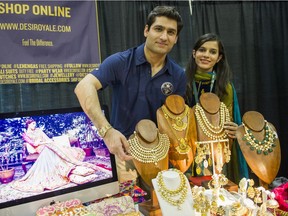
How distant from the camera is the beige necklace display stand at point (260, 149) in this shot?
999mm

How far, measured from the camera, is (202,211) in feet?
2.66

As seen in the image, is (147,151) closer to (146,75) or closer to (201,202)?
(201,202)

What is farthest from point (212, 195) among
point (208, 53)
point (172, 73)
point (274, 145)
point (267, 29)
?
point (267, 29)

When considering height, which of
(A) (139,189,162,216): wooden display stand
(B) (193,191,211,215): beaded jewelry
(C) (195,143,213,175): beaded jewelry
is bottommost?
(A) (139,189,162,216): wooden display stand

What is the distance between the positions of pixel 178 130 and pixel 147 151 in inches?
6.6

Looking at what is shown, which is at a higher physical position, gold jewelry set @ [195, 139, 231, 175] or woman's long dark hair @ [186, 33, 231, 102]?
woman's long dark hair @ [186, 33, 231, 102]

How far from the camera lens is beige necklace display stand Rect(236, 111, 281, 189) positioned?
100cm

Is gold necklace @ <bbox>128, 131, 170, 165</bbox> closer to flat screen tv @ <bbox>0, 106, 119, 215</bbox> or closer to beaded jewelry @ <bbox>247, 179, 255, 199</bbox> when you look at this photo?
flat screen tv @ <bbox>0, 106, 119, 215</bbox>

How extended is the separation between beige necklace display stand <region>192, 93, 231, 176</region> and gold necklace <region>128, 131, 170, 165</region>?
0.14m

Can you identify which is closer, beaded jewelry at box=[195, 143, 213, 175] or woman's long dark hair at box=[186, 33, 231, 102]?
beaded jewelry at box=[195, 143, 213, 175]

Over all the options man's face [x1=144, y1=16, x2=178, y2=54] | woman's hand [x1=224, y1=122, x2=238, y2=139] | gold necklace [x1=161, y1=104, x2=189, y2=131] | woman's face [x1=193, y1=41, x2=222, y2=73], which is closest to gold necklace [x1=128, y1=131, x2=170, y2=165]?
gold necklace [x1=161, y1=104, x2=189, y2=131]

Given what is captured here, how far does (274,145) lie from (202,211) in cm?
41

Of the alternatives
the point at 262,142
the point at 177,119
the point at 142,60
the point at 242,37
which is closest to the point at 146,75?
A: the point at 142,60

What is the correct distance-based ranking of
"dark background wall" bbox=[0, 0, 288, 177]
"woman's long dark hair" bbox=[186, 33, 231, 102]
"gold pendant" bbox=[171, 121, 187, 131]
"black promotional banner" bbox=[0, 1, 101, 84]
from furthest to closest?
1. "dark background wall" bbox=[0, 0, 288, 177]
2. "black promotional banner" bbox=[0, 1, 101, 84]
3. "woman's long dark hair" bbox=[186, 33, 231, 102]
4. "gold pendant" bbox=[171, 121, 187, 131]
